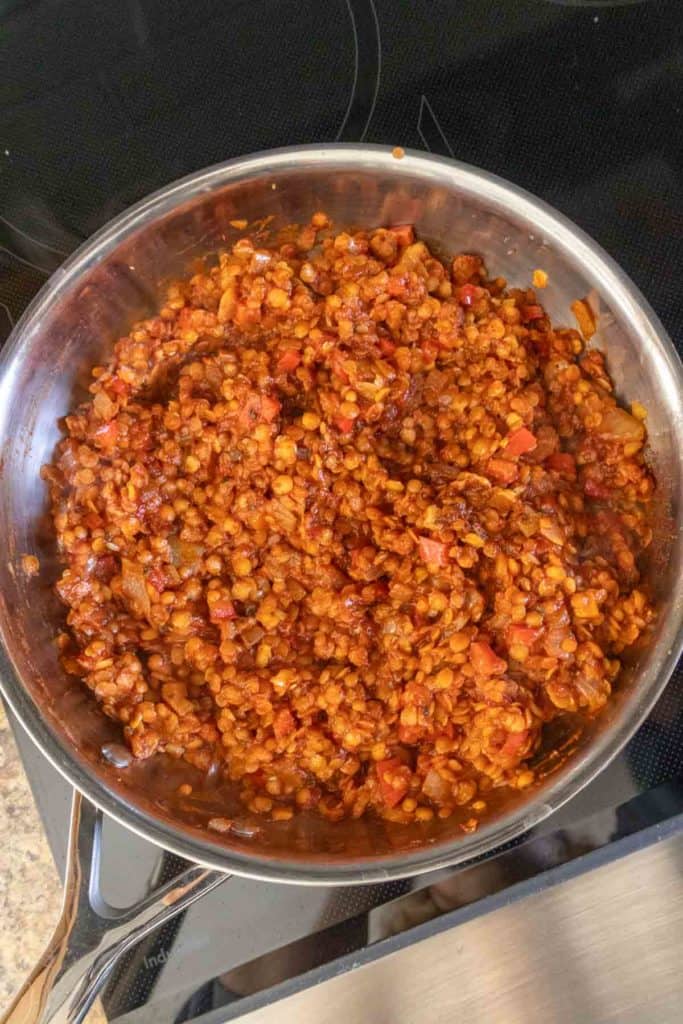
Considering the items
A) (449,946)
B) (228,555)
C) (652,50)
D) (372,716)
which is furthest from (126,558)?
(652,50)

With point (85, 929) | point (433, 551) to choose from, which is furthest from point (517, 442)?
point (85, 929)

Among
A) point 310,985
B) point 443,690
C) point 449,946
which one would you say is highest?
point 443,690

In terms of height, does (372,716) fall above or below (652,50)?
below

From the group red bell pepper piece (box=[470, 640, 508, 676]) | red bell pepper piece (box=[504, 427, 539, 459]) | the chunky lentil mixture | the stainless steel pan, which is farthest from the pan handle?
red bell pepper piece (box=[504, 427, 539, 459])

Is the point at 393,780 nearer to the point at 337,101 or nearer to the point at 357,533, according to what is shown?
the point at 357,533

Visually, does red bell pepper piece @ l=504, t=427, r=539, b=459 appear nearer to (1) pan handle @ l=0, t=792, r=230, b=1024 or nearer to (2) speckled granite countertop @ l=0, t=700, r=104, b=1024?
(1) pan handle @ l=0, t=792, r=230, b=1024

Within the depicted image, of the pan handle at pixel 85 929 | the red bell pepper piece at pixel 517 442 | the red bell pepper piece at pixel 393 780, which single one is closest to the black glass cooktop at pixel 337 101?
the pan handle at pixel 85 929

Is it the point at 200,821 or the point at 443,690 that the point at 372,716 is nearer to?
the point at 443,690

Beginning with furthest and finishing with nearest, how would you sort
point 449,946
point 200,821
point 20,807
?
point 20,807 → point 449,946 → point 200,821
